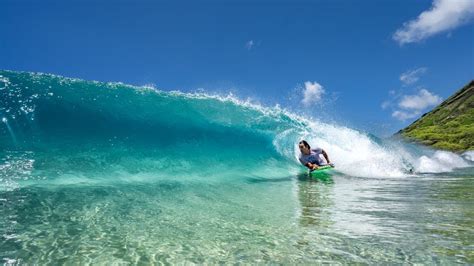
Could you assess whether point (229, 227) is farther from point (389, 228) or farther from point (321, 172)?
point (321, 172)

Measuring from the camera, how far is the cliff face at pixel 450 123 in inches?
2802

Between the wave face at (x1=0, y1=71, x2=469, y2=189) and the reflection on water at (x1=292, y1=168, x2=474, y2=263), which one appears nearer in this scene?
the reflection on water at (x1=292, y1=168, x2=474, y2=263)

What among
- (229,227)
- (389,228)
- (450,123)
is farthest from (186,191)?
(450,123)

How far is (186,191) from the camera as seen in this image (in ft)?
31.8

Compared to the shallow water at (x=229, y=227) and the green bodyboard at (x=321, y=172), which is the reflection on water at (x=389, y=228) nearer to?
the shallow water at (x=229, y=227)

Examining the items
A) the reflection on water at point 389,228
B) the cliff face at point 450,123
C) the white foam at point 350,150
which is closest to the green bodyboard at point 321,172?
the white foam at point 350,150

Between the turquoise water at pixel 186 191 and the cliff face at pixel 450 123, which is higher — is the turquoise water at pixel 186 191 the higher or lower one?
the lower one

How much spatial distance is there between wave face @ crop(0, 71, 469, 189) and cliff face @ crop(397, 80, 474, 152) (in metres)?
52.9

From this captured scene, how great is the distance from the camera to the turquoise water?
455 centimetres

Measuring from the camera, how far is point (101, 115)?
16.2 m

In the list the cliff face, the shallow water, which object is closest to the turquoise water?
the shallow water

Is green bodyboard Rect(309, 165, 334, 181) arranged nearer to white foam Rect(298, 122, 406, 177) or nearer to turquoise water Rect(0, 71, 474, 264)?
turquoise water Rect(0, 71, 474, 264)

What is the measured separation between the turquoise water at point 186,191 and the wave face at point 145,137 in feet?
0.20

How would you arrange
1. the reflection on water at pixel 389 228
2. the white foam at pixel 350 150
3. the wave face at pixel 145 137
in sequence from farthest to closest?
the white foam at pixel 350 150, the wave face at pixel 145 137, the reflection on water at pixel 389 228
